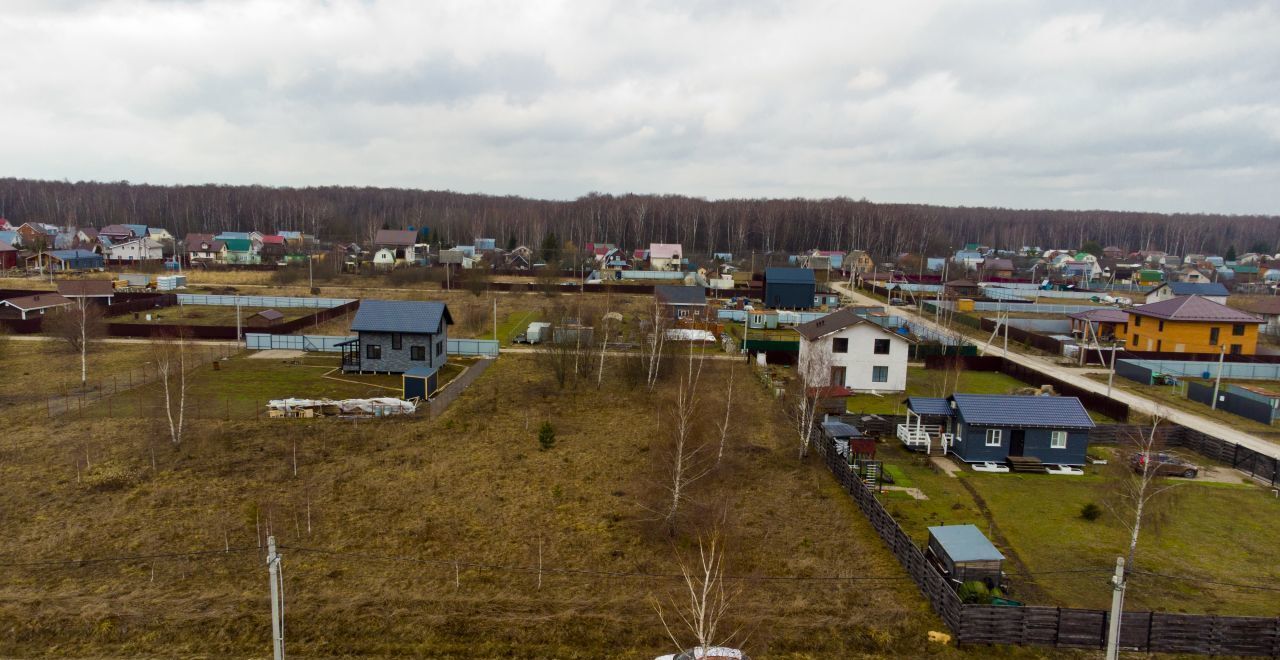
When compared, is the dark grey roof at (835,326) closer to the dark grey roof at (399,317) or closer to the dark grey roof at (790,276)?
the dark grey roof at (399,317)

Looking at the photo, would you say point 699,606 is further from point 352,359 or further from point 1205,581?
point 352,359

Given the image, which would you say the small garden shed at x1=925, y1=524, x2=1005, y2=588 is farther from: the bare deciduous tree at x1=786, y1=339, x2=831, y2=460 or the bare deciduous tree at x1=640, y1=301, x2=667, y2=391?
the bare deciduous tree at x1=640, y1=301, x2=667, y2=391

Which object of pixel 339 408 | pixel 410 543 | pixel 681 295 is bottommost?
pixel 410 543

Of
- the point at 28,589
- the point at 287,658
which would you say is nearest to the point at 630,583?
the point at 287,658

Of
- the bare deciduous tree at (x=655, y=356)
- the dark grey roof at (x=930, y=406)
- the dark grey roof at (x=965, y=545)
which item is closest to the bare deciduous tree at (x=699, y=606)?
the dark grey roof at (x=965, y=545)

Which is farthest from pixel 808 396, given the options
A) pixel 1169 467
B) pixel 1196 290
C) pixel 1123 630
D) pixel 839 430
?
pixel 1196 290

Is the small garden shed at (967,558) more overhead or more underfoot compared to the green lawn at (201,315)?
more underfoot

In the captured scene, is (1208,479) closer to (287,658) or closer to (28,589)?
(287,658)
